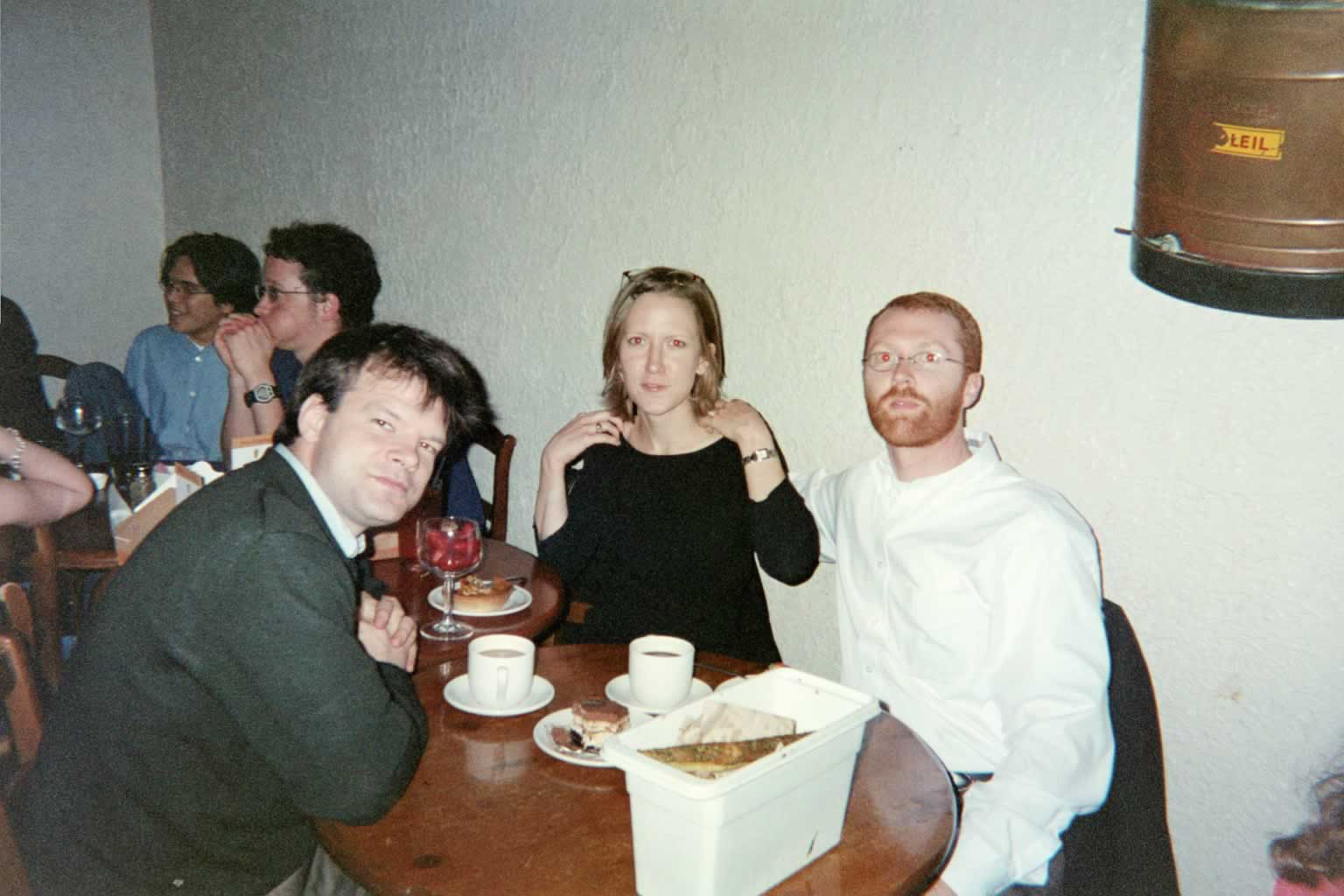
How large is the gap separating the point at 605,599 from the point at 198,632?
116 cm

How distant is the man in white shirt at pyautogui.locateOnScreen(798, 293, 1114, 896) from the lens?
1.65 metres

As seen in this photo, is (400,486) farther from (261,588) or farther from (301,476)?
(261,588)

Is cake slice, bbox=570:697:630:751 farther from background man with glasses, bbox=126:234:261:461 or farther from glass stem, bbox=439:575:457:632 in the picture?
background man with glasses, bbox=126:234:261:461

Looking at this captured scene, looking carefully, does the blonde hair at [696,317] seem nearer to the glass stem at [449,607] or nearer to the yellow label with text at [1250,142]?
the glass stem at [449,607]

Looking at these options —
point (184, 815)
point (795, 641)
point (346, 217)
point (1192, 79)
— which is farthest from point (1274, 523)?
point (346, 217)

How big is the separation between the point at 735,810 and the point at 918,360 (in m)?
1.07

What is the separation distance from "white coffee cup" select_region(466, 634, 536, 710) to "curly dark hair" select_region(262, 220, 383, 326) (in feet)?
6.71

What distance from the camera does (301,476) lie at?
59.9 inches

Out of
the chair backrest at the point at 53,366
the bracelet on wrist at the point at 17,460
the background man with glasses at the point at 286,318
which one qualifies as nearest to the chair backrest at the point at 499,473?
the background man with glasses at the point at 286,318

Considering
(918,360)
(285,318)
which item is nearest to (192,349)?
(285,318)

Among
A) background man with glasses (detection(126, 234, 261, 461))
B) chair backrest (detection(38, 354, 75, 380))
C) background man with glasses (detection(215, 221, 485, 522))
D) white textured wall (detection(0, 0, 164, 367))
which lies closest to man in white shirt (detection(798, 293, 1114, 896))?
background man with glasses (detection(215, 221, 485, 522))

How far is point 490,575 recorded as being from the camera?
7.54ft

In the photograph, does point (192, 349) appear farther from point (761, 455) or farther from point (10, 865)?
point (10, 865)

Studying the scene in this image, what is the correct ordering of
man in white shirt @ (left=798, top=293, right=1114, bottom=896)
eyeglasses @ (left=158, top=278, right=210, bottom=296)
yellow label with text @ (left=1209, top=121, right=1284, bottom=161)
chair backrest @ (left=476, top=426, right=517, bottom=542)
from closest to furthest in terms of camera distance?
yellow label with text @ (left=1209, top=121, right=1284, bottom=161) < man in white shirt @ (left=798, top=293, right=1114, bottom=896) < chair backrest @ (left=476, top=426, right=517, bottom=542) < eyeglasses @ (left=158, top=278, right=210, bottom=296)
